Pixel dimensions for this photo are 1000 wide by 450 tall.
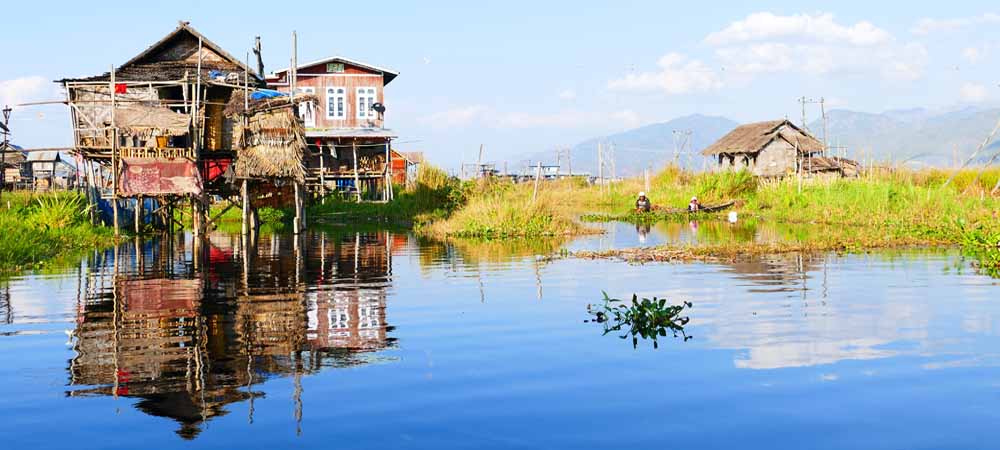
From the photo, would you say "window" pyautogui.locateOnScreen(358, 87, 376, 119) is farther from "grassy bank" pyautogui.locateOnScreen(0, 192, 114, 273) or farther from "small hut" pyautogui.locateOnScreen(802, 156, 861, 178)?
"small hut" pyautogui.locateOnScreen(802, 156, 861, 178)

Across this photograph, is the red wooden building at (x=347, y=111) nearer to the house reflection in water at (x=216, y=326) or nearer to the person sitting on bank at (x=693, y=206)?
the person sitting on bank at (x=693, y=206)

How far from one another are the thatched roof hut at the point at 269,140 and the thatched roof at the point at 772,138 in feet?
119

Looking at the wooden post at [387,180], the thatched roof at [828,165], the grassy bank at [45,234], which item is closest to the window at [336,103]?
the wooden post at [387,180]

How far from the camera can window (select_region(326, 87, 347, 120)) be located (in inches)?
Answer: 1853

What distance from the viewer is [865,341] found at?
10719 millimetres

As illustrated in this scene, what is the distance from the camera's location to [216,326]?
1201 cm

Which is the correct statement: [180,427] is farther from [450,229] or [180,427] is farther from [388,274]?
[450,229]

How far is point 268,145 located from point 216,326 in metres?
17.9

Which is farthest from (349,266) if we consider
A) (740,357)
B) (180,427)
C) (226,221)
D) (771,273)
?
(226,221)

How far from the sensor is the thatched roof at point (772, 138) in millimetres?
59938

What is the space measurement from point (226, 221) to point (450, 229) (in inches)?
574

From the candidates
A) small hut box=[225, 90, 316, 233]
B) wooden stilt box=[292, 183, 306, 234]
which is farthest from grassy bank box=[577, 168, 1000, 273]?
small hut box=[225, 90, 316, 233]

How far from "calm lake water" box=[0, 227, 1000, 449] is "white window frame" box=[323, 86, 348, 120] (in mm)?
29639

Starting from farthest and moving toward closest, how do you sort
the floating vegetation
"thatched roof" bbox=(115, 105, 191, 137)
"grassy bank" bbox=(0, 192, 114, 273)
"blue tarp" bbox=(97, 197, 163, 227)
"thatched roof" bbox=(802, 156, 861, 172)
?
"thatched roof" bbox=(802, 156, 861, 172) < "blue tarp" bbox=(97, 197, 163, 227) < "thatched roof" bbox=(115, 105, 191, 137) < "grassy bank" bbox=(0, 192, 114, 273) < the floating vegetation
